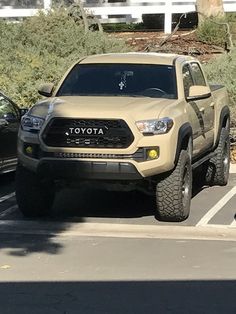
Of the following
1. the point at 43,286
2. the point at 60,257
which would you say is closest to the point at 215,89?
the point at 60,257

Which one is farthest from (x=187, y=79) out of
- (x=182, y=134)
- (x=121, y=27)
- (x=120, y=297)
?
(x=121, y=27)

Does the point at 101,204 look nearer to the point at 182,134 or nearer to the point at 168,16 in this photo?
the point at 182,134

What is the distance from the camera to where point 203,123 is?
362 inches

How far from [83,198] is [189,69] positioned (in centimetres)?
228

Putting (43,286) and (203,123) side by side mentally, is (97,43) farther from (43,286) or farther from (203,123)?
(43,286)

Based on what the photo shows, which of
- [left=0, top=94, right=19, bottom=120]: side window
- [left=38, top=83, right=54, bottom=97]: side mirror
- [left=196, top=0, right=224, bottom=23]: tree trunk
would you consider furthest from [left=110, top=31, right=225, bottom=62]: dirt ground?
[left=38, top=83, right=54, bottom=97]: side mirror

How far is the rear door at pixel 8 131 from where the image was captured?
1027 centimetres

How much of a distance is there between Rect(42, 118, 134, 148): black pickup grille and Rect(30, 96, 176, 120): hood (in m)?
0.08

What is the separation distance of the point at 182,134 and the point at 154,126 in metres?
0.49

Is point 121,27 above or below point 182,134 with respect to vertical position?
below

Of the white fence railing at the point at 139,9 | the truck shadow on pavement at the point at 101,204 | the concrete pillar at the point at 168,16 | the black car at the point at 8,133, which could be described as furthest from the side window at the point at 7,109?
the concrete pillar at the point at 168,16

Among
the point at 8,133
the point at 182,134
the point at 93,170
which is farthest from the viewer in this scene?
the point at 8,133

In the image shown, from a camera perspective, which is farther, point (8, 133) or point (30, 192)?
point (8, 133)

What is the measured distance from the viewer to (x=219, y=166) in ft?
33.1
